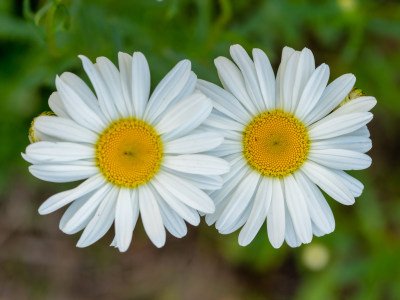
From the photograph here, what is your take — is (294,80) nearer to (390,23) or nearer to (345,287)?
(390,23)

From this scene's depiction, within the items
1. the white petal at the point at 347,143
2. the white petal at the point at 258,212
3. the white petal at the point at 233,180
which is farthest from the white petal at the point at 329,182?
the white petal at the point at 233,180

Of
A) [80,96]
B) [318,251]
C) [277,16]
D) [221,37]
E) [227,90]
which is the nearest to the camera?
[80,96]

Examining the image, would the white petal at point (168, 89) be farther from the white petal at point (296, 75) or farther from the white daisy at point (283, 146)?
the white petal at point (296, 75)

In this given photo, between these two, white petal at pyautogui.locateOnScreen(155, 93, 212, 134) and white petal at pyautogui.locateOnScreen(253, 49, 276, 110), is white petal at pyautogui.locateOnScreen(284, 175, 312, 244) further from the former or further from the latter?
white petal at pyautogui.locateOnScreen(155, 93, 212, 134)

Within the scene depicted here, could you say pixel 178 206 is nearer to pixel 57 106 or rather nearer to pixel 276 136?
pixel 276 136

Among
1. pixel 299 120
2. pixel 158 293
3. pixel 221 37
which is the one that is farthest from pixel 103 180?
pixel 158 293

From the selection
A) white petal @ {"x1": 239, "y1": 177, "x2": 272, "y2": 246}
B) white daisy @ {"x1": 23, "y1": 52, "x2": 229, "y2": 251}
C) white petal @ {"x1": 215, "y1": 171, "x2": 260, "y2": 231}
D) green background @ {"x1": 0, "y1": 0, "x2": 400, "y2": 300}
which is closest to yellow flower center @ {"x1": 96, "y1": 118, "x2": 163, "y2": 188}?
white daisy @ {"x1": 23, "y1": 52, "x2": 229, "y2": 251}
